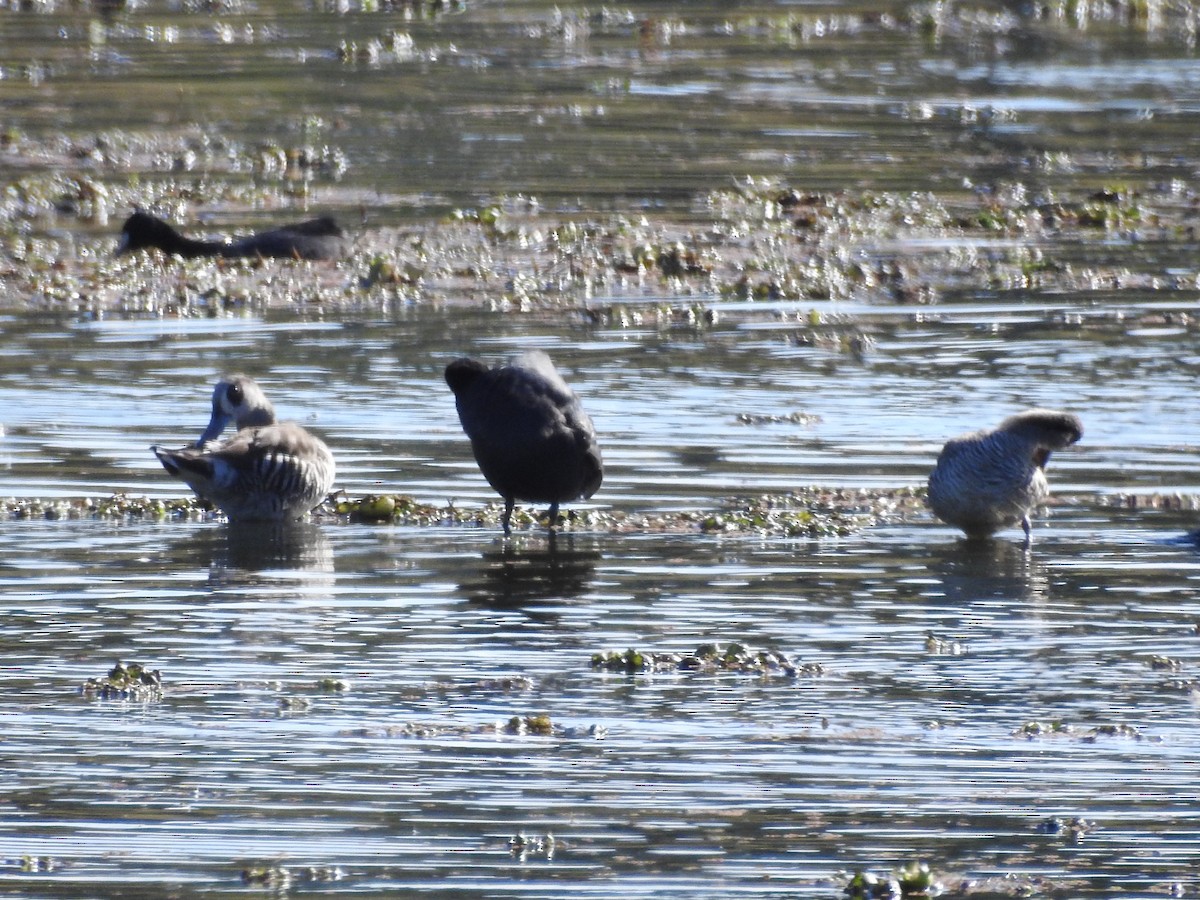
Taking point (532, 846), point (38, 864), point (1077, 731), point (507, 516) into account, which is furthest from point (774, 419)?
point (38, 864)

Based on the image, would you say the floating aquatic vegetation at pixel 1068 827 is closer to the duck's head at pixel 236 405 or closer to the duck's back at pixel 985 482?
the duck's back at pixel 985 482

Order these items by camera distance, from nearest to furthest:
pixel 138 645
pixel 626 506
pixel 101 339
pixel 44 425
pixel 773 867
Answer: pixel 773 867 → pixel 138 645 → pixel 626 506 → pixel 44 425 → pixel 101 339

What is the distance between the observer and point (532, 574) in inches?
389

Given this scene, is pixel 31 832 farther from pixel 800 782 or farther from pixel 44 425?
pixel 44 425


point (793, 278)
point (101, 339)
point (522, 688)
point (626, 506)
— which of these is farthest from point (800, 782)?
point (793, 278)

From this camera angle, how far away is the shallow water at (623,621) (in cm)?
661

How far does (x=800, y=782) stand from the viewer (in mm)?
7105

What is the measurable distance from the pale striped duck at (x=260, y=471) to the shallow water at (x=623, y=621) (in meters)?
0.16

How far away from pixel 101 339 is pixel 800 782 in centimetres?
914

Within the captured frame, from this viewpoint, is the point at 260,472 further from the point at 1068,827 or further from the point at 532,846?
the point at 1068,827

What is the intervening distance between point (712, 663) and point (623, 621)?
738 millimetres

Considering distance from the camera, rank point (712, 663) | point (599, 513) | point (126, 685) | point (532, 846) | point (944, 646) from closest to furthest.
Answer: point (532, 846) → point (126, 685) → point (712, 663) → point (944, 646) → point (599, 513)

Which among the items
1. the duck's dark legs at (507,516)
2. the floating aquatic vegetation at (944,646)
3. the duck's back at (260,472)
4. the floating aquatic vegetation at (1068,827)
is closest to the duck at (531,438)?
the duck's dark legs at (507,516)

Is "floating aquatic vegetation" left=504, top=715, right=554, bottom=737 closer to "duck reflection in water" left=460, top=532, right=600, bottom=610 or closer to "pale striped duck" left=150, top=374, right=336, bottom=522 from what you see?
"duck reflection in water" left=460, top=532, right=600, bottom=610
